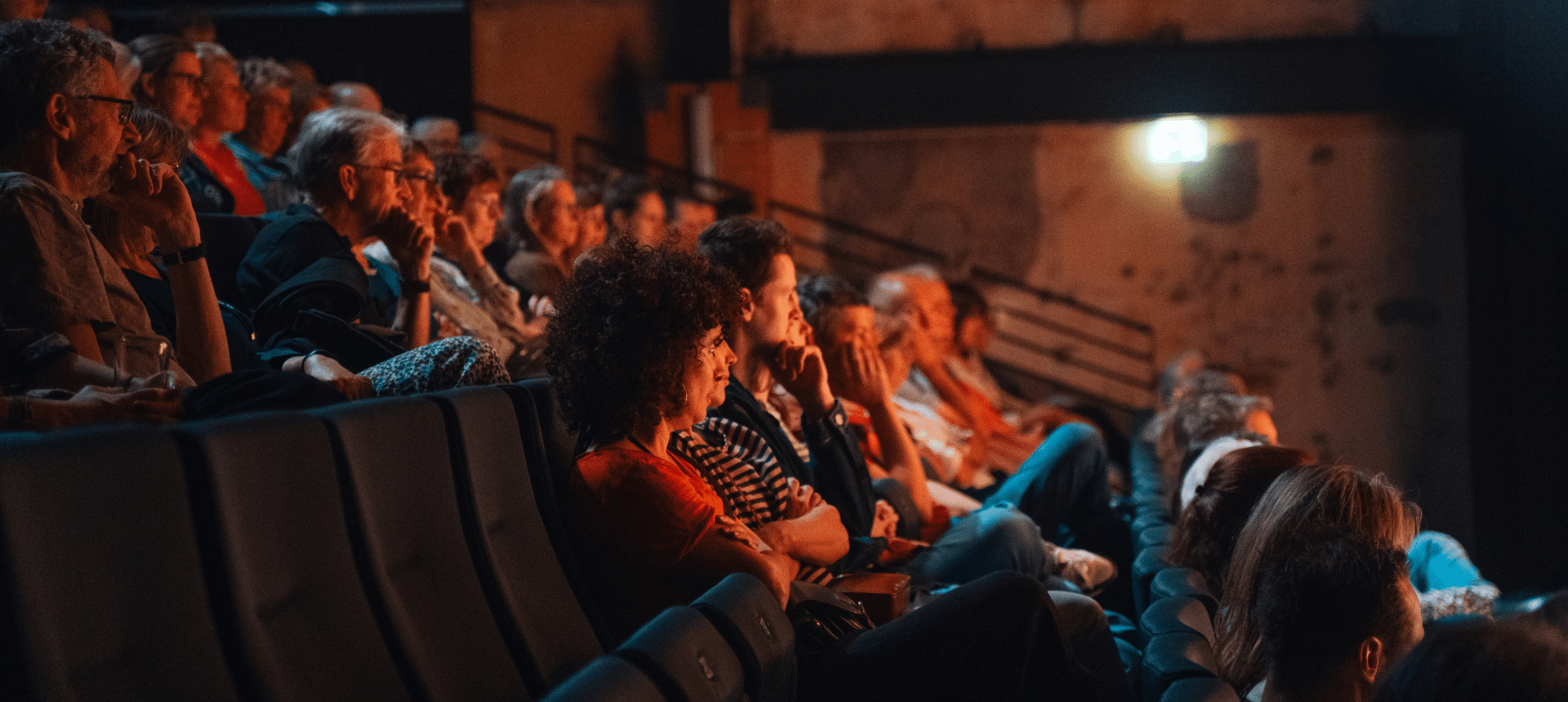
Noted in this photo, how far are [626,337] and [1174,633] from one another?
2.77ft

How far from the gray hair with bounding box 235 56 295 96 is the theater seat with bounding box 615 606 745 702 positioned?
2997 mm

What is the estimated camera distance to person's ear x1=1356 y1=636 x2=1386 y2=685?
1.40 metres

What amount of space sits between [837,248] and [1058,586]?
412 centimetres

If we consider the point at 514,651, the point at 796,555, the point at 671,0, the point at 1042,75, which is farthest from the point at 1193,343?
the point at 514,651

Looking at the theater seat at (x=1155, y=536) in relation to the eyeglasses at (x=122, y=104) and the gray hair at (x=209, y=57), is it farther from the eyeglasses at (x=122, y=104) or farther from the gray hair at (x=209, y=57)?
the gray hair at (x=209, y=57)

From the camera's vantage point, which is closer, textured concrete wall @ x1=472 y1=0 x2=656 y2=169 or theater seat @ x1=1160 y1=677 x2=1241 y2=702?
theater seat @ x1=1160 y1=677 x2=1241 y2=702

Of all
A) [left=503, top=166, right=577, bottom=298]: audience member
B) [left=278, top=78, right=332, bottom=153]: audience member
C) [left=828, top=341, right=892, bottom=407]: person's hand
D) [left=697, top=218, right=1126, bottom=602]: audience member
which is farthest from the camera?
[left=278, top=78, right=332, bottom=153]: audience member

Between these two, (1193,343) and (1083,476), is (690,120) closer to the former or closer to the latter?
(1193,343)

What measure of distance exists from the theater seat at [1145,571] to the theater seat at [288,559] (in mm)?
1484

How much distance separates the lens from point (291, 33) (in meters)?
6.61

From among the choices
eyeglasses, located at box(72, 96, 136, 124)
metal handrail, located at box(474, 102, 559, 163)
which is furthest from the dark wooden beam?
eyeglasses, located at box(72, 96, 136, 124)

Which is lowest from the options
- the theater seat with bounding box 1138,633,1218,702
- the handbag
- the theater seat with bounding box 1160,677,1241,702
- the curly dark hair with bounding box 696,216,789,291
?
the theater seat with bounding box 1138,633,1218,702

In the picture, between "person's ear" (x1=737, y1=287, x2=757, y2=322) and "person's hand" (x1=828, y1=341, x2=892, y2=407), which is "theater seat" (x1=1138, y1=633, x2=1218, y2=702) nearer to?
"person's ear" (x1=737, y1=287, x2=757, y2=322)

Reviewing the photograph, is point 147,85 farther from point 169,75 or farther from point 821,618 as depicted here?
point 821,618
